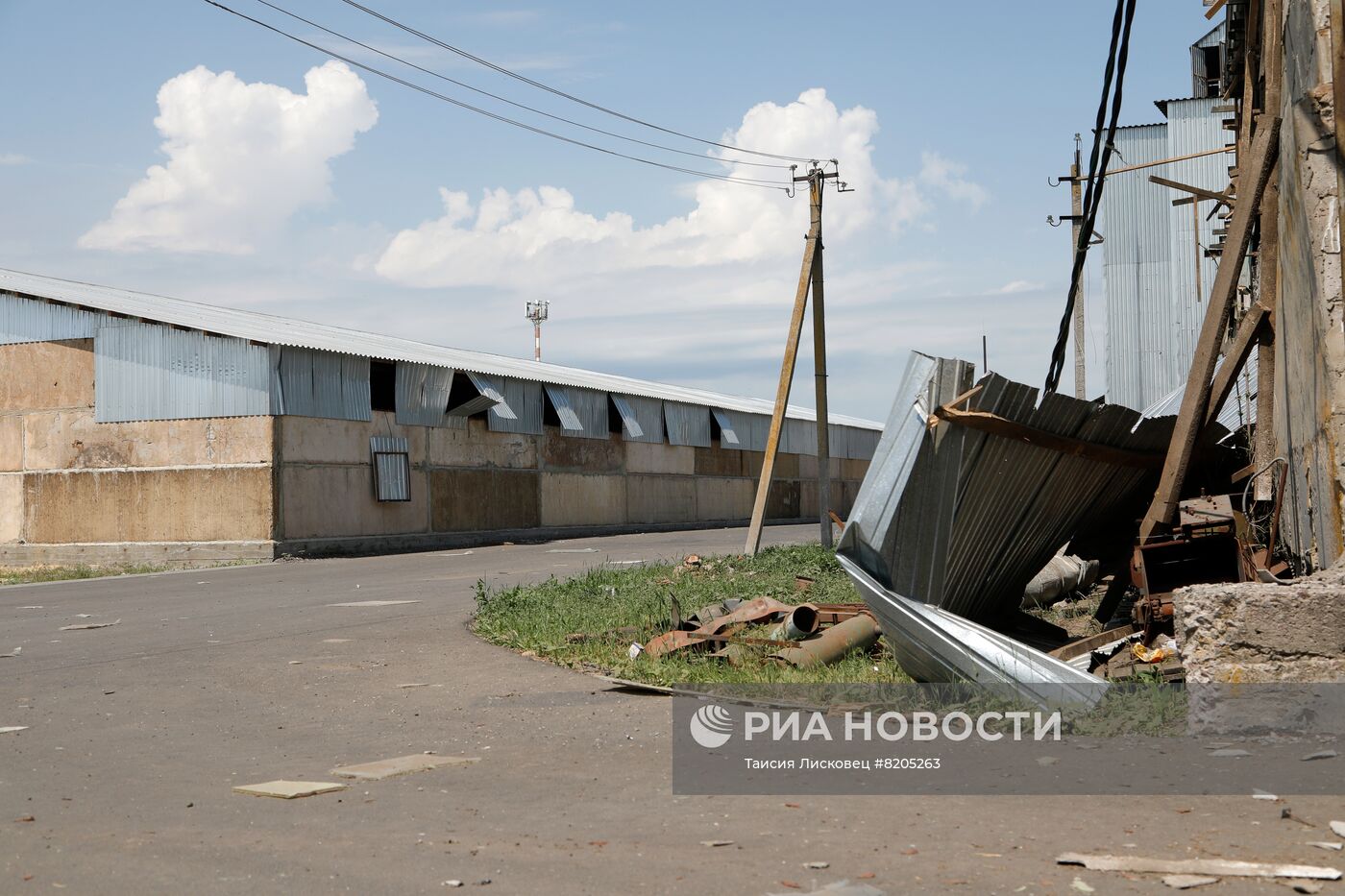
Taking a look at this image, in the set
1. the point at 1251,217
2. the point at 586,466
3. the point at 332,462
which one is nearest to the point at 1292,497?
the point at 1251,217

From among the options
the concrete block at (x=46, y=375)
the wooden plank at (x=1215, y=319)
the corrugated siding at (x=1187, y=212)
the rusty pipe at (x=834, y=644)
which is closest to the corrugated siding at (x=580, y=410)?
the concrete block at (x=46, y=375)

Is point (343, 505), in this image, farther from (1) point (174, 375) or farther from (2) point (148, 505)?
(1) point (174, 375)

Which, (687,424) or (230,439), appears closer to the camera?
(230,439)

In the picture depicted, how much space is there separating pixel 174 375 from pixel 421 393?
571cm

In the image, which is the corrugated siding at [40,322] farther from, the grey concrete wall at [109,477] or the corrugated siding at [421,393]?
the corrugated siding at [421,393]

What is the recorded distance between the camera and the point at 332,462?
27094 mm

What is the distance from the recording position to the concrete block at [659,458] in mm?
38625

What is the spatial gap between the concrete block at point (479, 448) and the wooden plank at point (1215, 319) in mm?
23532

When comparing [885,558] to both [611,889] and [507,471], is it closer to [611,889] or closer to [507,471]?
[611,889]

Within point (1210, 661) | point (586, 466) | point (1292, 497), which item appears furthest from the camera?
point (586, 466)

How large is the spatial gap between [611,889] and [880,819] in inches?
50.6

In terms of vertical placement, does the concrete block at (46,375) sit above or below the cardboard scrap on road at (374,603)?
above

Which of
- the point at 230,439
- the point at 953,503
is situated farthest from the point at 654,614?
the point at 230,439

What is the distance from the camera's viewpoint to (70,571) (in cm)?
2294
